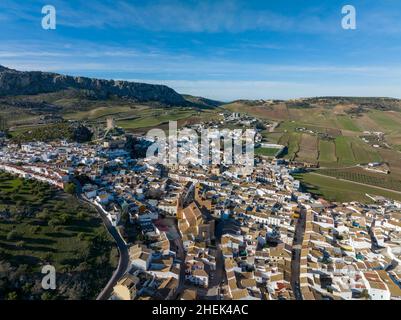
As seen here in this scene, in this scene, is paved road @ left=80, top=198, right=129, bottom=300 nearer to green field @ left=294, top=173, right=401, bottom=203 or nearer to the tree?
the tree

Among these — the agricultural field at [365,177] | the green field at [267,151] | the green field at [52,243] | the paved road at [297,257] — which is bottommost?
the paved road at [297,257]

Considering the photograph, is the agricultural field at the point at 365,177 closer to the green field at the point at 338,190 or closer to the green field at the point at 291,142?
the green field at the point at 338,190

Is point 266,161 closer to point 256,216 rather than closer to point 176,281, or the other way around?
point 256,216

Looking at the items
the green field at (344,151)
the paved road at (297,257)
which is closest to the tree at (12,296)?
the paved road at (297,257)

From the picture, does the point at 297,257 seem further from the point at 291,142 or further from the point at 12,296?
the point at 291,142

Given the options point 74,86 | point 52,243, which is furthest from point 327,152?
point 74,86

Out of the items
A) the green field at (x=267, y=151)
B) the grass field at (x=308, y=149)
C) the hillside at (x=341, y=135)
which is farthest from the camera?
the green field at (x=267, y=151)
